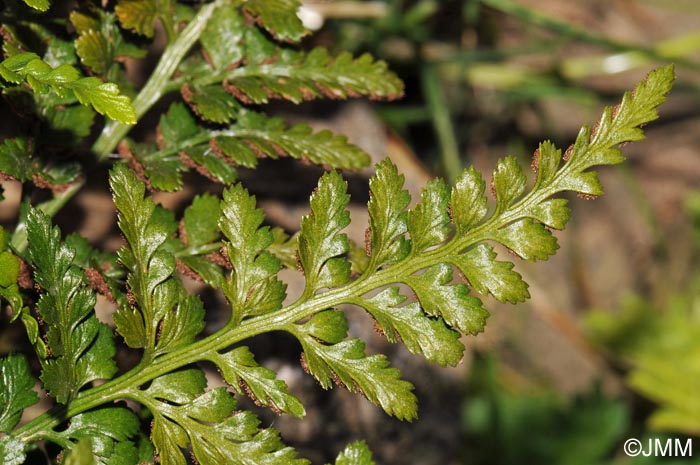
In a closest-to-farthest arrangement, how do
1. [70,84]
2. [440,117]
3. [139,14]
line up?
1. [70,84]
2. [139,14]
3. [440,117]

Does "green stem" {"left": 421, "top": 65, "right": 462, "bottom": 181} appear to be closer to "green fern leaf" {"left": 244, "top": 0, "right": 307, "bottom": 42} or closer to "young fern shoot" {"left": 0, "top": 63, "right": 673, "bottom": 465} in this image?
"green fern leaf" {"left": 244, "top": 0, "right": 307, "bottom": 42}

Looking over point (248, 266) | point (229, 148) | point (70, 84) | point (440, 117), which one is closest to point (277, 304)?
point (248, 266)

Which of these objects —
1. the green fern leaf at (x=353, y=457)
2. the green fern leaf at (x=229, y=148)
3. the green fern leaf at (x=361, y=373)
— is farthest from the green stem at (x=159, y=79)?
the green fern leaf at (x=353, y=457)

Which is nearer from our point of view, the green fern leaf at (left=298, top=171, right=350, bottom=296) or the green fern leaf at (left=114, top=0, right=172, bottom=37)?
the green fern leaf at (left=298, top=171, right=350, bottom=296)

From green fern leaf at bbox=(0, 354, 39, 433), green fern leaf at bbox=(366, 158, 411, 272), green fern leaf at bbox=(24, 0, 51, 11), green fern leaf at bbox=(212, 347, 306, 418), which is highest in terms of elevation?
green fern leaf at bbox=(366, 158, 411, 272)

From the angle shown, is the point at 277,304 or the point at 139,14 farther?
the point at 139,14

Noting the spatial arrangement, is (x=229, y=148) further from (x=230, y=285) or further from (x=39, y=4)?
(x=39, y=4)

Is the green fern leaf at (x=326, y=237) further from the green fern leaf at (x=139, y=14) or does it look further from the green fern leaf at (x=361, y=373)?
the green fern leaf at (x=139, y=14)

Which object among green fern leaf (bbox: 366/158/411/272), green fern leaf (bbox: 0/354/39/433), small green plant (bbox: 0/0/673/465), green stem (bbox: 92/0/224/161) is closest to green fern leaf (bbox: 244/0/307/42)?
green stem (bbox: 92/0/224/161)
